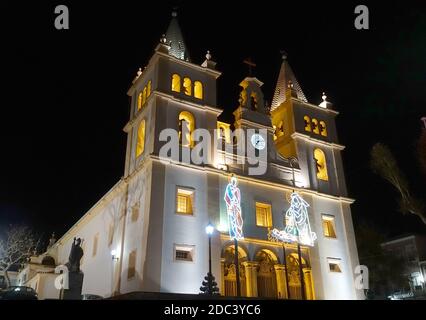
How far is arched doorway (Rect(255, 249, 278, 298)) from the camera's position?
27906 millimetres

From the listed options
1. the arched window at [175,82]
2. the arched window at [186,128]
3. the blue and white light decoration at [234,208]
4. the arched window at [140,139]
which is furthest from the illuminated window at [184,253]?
the arched window at [175,82]

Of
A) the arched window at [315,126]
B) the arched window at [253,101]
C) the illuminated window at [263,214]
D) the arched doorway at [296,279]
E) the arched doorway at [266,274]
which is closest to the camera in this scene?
the arched doorway at [266,274]

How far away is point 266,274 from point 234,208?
493 centimetres

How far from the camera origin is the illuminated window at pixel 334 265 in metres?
31.5

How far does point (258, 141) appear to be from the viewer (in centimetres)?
3272

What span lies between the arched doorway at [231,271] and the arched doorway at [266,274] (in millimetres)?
1101

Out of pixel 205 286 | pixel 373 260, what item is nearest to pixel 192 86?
pixel 205 286

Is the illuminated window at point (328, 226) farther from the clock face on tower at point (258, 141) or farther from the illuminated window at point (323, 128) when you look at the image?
the illuminated window at point (323, 128)

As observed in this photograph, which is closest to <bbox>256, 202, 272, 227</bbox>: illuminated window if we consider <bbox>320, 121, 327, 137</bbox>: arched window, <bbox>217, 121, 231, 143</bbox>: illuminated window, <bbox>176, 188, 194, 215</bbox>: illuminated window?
<bbox>176, 188, 194, 215</bbox>: illuminated window

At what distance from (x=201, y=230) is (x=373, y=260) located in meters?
23.9

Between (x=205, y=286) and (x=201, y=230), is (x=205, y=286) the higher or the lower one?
the lower one

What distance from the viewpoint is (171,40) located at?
115 feet

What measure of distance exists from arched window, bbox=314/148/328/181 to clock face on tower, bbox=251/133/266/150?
6.09 metres
